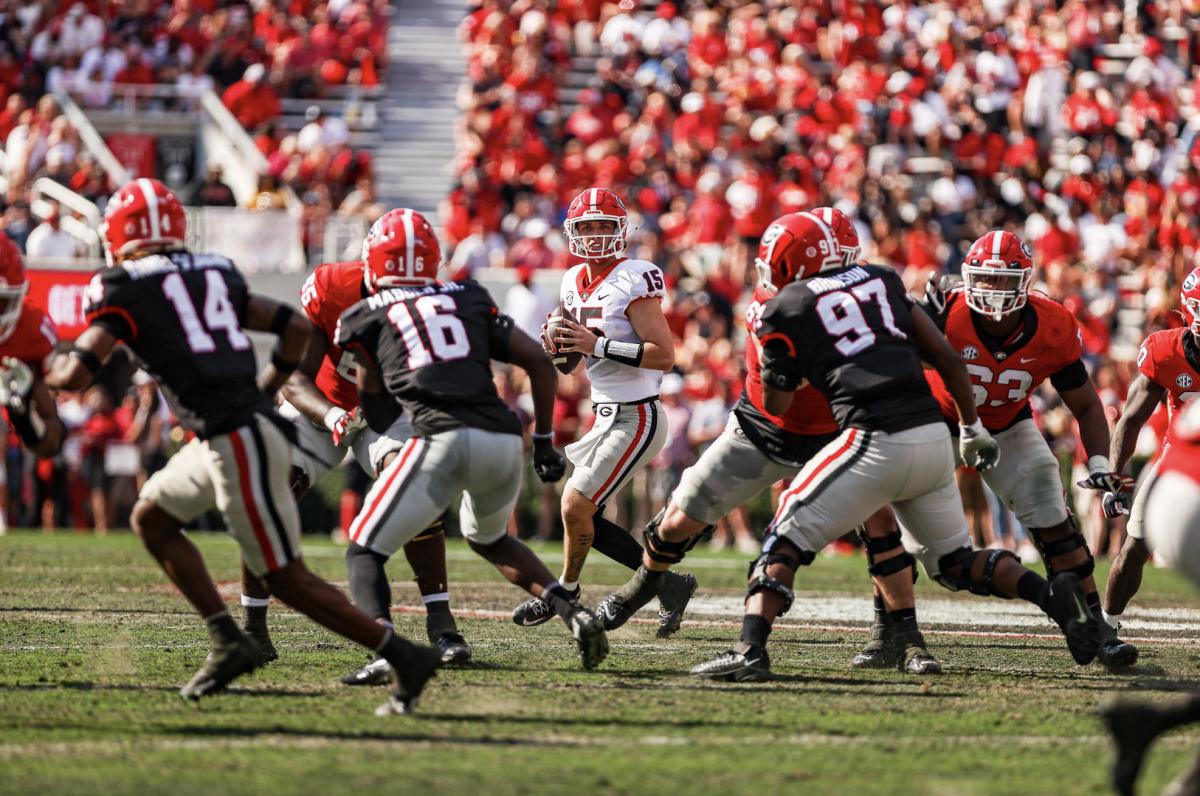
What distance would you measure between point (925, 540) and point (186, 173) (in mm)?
18437

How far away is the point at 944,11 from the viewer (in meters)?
23.1

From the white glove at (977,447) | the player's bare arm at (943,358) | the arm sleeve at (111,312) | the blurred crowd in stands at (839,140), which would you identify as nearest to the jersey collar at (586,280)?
the player's bare arm at (943,358)

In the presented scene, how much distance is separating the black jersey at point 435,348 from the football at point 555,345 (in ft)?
5.69

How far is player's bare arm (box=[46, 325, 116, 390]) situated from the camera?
5973 millimetres

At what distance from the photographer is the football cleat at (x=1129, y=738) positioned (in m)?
4.43

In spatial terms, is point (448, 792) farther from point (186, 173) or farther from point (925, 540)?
point (186, 173)

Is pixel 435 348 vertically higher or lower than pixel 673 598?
higher

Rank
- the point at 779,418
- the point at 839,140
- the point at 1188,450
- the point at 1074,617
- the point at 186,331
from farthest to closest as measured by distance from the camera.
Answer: the point at 839,140, the point at 779,418, the point at 1074,617, the point at 186,331, the point at 1188,450

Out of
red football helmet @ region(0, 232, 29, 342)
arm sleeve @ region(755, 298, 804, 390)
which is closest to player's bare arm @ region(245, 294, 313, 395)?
red football helmet @ region(0, 232, 29, 342)

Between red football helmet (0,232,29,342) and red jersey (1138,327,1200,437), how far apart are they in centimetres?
511

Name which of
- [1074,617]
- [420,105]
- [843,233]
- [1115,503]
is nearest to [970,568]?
[1074,617]

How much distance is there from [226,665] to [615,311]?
3104 millimetres

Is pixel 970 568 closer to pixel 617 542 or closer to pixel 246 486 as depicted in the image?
pixel 617 542

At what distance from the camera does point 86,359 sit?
235 inches
